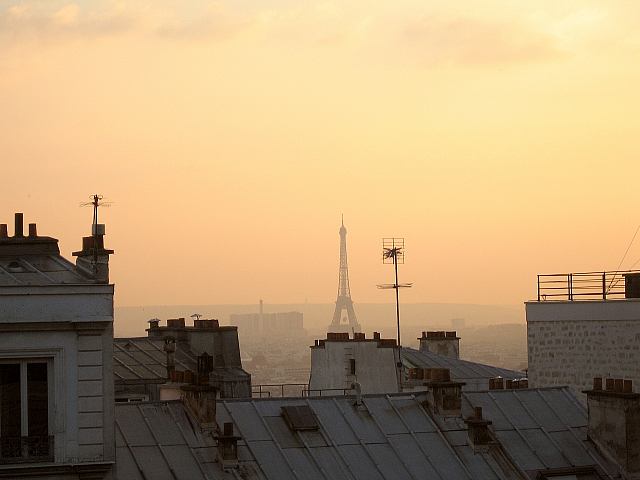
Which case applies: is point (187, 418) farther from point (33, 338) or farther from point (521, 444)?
point (521, 444)

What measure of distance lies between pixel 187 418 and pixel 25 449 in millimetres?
5883

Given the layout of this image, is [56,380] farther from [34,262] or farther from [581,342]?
[581,342]

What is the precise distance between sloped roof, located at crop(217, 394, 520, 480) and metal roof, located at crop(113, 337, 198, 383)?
19689 mm

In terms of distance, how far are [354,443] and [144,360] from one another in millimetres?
24509

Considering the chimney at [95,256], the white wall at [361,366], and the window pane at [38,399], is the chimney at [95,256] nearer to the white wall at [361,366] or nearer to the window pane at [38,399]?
the window pane at [38,399]

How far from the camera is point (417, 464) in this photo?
33469 mm

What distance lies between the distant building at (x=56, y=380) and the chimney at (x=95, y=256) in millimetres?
535

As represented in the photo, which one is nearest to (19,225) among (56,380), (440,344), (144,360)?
(56,380)

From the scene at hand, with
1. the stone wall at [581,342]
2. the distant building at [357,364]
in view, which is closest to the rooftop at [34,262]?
the stone wall at [581,342]

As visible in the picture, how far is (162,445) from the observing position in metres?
31.1

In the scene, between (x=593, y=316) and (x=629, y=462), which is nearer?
(x=629, y=462)

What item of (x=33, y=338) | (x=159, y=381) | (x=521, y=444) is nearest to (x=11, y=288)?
(x=33, y=338)

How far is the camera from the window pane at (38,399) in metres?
27.2

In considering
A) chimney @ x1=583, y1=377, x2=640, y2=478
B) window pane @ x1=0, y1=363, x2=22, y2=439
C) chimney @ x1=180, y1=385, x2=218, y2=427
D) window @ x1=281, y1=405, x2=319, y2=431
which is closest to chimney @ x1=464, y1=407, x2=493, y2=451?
chimney @ x1=583, y1=377, x2=640, y2=478
